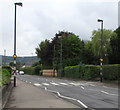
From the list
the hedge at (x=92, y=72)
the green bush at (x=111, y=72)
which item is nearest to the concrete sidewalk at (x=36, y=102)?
the green bush at (x=111, y=72)

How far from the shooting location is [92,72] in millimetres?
40312

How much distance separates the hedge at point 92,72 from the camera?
106 feet

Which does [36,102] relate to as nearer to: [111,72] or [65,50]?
[111,72]

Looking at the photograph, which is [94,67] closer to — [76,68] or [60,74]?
[76,68]

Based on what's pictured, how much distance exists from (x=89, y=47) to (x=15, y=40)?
158ft

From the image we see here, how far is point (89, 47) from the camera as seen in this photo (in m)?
74.4

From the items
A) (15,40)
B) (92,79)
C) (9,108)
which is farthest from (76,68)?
(9,108)

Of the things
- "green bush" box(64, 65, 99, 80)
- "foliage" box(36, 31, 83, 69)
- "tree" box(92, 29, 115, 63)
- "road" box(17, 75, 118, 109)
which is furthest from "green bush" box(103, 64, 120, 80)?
"tree" box(92, 29, 115, 63)

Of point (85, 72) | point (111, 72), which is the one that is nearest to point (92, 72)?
point (85, 72)

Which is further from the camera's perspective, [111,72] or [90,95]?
[111,72]

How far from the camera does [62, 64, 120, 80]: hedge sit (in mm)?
32456

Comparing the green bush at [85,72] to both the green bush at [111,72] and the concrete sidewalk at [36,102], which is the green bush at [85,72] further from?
the concrete sidewalk at [36,102]

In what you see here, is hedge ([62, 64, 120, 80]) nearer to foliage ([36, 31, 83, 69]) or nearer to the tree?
foliage ([36, 31, 83, 69])

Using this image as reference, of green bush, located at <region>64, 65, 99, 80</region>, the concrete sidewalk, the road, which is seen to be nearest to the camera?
the concrete sidewalk
